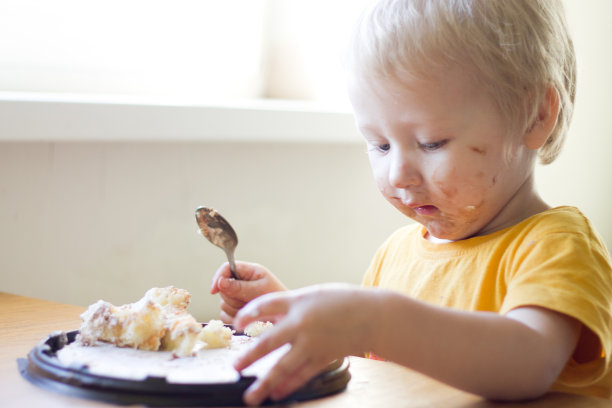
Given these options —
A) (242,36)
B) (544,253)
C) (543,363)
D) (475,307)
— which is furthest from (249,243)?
(543,363)

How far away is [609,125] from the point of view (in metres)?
2.10

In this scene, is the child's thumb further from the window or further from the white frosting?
the window

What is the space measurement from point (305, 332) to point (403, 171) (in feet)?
1.02

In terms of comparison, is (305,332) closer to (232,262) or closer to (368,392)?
(368,392)

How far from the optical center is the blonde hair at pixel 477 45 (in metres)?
0.80

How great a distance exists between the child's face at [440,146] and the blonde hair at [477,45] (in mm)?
16

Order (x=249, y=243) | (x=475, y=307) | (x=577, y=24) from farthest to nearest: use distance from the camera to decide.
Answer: (x=577, y=24) < (x=249, y=243) < (x=475, y=307)

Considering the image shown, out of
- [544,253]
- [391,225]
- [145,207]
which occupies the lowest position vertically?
[391,225]

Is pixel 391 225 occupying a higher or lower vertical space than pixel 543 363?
lower

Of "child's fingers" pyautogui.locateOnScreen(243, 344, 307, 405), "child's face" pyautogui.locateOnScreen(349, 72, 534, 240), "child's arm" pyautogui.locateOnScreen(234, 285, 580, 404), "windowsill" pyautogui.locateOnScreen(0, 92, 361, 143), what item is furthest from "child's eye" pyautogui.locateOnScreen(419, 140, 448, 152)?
"windowsill" pyautogui.locateOnScreen(0, 92, 361, 143)

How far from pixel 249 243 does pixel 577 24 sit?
114cm

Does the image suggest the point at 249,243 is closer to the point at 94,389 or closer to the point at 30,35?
the point at 30,35

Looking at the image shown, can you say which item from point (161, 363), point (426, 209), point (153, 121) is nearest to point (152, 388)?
point (161, 363)

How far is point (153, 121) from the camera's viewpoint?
1.19 meters
